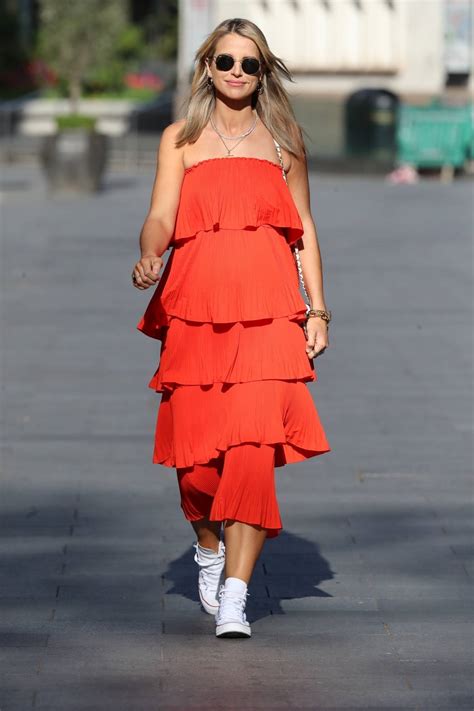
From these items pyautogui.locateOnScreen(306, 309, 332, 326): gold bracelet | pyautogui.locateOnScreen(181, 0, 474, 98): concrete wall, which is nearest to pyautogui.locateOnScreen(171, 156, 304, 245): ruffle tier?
pyautogui.locateOnScreen(306, 309, 332, 326): gold bracelet

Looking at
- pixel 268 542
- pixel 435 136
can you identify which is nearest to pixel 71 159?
pixel 435 136

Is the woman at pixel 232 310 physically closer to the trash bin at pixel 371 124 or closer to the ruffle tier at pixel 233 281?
the ruffle tier at pixel 233 281

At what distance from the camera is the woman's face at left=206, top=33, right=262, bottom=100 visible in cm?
496

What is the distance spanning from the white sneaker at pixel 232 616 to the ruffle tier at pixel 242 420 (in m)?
0.39

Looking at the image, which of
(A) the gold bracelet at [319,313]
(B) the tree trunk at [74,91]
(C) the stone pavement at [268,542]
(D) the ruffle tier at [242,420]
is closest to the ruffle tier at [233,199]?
(A) the gold bracelet at [319,313]

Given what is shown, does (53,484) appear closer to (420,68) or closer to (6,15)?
(420,68)

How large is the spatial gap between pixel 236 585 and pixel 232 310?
773mm

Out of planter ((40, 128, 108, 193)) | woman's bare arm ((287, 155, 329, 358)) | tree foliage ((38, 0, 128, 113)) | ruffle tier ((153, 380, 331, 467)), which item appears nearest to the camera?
ruffle tier ((153, 380, 331, 467))

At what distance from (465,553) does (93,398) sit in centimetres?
344

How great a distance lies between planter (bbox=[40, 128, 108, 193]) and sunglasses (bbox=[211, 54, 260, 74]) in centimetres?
1838

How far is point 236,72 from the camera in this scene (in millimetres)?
4973

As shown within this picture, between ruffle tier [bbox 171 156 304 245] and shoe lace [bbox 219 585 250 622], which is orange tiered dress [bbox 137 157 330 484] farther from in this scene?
shoe lace [bbox 219 585 250 622]

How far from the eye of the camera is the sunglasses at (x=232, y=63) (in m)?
4.94

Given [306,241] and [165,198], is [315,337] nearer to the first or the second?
[306,241]
